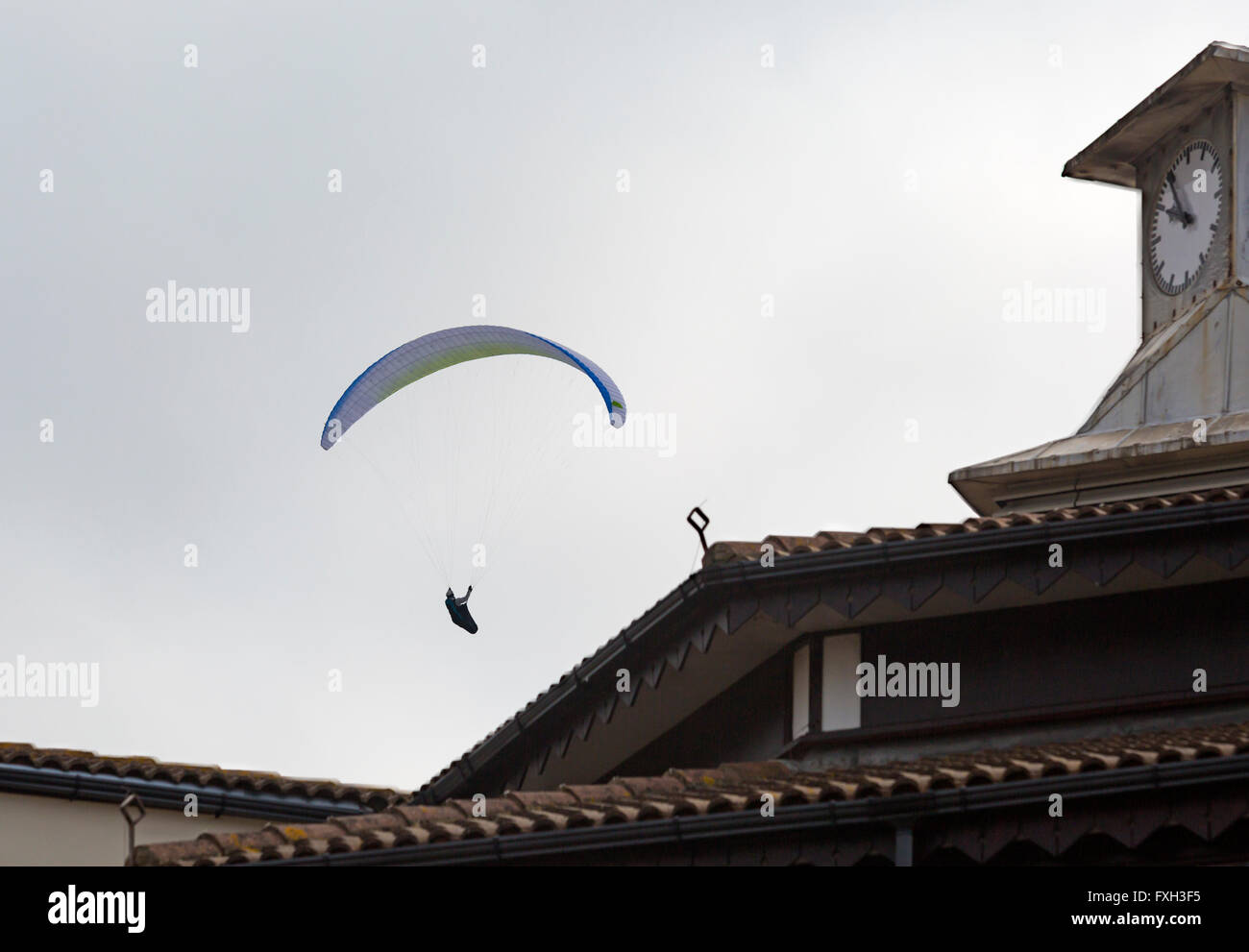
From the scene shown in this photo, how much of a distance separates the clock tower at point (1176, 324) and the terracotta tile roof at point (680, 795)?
442 cm

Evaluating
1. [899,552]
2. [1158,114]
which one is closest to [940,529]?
[899,552]

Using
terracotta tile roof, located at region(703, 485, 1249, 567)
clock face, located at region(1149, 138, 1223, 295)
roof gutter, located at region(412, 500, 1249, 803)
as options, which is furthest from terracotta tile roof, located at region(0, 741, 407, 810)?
clock face, located at region(1149, 138, 1223, 295)

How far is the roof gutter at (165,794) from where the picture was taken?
1764cm

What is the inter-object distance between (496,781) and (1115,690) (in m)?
5.82

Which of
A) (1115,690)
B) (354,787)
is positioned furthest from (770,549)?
(354,787)

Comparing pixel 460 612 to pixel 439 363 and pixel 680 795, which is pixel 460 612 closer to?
pixel 439 363

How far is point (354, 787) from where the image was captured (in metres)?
18.4

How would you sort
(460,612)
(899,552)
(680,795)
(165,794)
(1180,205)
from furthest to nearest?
(460,612), (1180,205), (165,794), (899,552), (680,795)

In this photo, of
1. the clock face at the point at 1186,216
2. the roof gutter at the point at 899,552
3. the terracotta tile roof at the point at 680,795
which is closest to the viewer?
the terracotta tile roof at the point at 680,795

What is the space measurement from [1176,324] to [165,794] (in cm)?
1087

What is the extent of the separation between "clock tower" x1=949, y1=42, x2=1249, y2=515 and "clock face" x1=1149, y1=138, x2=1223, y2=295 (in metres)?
0.02

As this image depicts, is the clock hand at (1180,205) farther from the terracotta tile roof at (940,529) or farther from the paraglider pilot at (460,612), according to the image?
the paraglider pilot at (460,612)

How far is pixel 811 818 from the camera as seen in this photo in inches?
458

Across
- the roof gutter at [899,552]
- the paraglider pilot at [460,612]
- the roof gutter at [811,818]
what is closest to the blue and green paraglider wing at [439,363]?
the paraglider pilot at [460,612]
